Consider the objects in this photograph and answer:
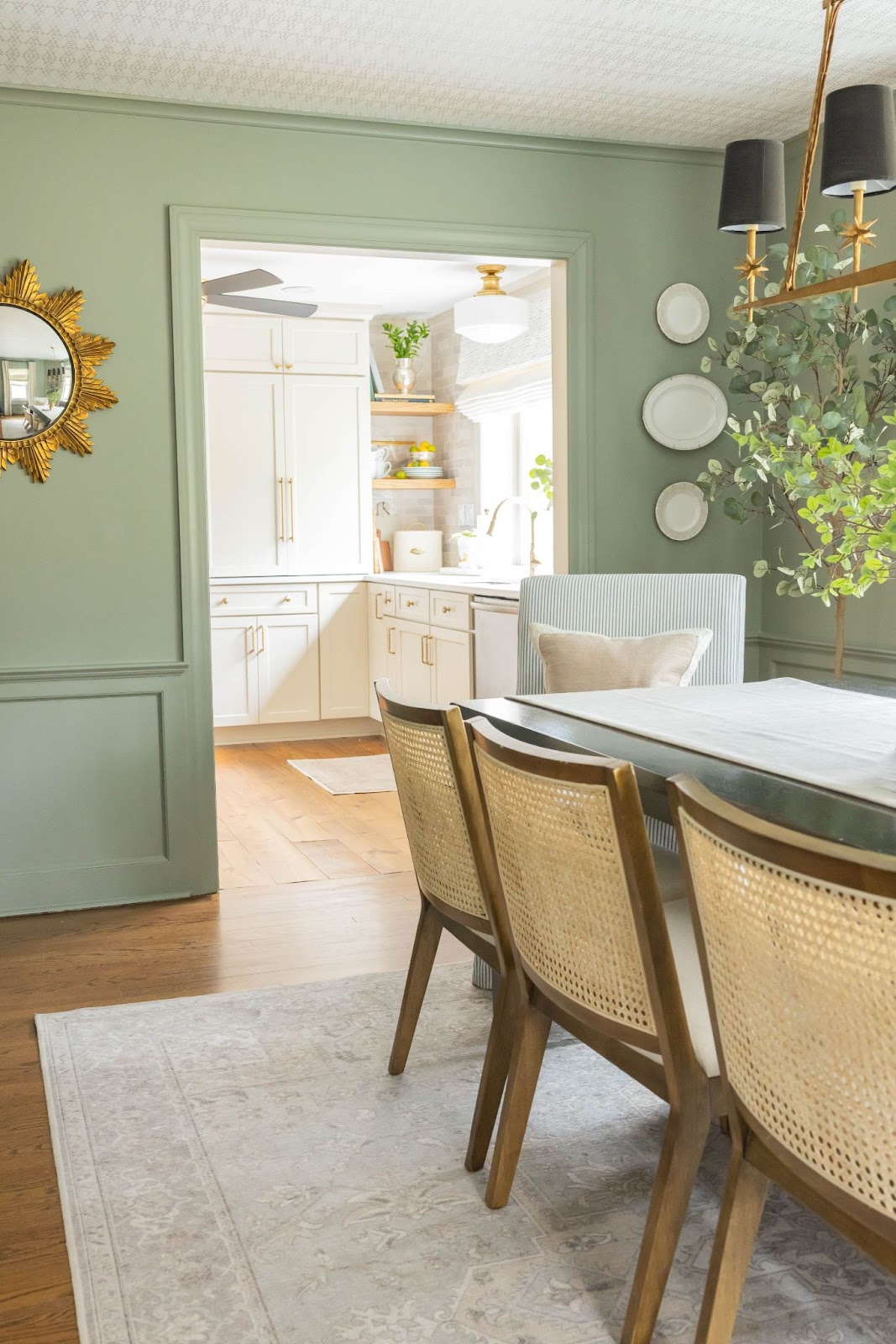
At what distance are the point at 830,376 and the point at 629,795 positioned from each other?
293 centimetres

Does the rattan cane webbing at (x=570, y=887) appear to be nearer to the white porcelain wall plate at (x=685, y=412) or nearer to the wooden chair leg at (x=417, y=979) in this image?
the wooden chair leg at (x=417, y=979)

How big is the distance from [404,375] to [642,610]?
13.0ft

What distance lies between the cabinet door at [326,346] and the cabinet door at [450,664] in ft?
5.75

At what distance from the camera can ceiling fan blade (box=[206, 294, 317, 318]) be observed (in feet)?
15.6

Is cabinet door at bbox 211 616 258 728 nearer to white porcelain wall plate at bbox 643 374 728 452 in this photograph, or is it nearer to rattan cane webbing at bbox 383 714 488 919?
white porcelain wall plate at bbox 643 374 728 452

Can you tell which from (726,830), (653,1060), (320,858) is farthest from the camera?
(320,858)

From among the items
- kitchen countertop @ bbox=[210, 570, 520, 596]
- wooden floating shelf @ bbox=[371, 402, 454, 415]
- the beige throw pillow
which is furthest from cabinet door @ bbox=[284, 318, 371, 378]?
the beige throw pillow

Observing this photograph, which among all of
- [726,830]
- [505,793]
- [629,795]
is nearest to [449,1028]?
[505,793]

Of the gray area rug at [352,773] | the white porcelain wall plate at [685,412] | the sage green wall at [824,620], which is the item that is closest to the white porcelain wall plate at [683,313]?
the white porcelain wall plate at [685,412]

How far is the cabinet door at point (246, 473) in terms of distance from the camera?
6.51 metres

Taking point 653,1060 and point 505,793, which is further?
point 505,793

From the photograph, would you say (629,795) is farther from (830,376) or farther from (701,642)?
(830,376)

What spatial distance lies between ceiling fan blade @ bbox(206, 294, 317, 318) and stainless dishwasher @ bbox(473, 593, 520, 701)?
137cm

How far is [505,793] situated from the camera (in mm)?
1848
